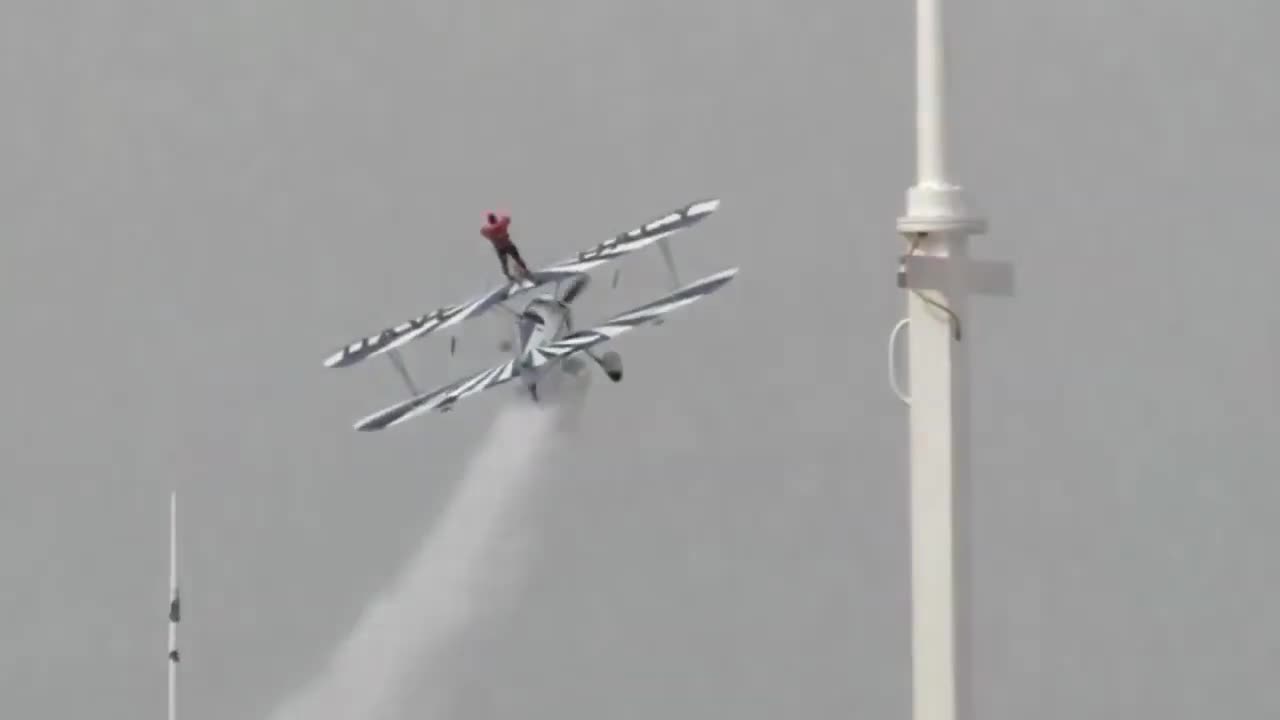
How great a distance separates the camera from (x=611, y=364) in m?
4.73

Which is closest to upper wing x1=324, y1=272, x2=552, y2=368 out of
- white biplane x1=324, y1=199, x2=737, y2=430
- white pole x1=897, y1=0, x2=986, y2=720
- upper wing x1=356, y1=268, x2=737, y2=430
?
white biplane x1=324, y1=199, x2=737, y2=430

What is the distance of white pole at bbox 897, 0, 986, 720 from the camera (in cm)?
371

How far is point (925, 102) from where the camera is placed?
12.2 ft

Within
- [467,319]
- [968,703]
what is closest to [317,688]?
[467,319]

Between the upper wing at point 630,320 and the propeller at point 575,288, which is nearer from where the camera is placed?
the upper wing at point 630,320

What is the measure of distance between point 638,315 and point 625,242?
0.90 ft

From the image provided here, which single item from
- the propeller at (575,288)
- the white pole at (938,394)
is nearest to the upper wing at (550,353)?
the propeller at (575,288)

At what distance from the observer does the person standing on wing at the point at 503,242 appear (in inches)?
182

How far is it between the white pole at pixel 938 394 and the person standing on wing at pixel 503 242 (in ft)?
4.64

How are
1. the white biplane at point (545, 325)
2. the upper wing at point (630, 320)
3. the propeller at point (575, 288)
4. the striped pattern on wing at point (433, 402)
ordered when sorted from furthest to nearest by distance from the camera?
the propeller at point (575, 288), the striped pattern on wing at point (433, 402), the white biplane at point (545, 325), the upper wing at point (630, 320)

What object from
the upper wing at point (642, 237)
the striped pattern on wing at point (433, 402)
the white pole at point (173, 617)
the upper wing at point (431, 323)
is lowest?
the white pole at point (173, 617)

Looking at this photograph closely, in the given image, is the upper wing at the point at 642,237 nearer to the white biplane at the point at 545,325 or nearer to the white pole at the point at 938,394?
the white biplane at the point at 545,325

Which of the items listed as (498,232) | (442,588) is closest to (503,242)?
(498,232)

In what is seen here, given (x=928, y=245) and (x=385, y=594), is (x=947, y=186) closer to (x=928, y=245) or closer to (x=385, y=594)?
(x=928, y=245)
